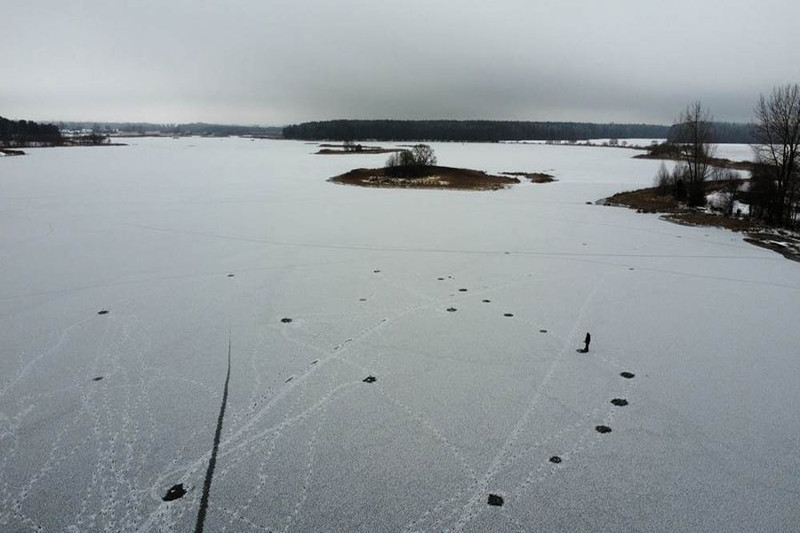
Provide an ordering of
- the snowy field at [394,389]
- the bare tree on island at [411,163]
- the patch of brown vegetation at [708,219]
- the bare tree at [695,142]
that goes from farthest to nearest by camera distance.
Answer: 1. the bare tree on island at [411,163]
2. the bare tree at [695,142]
3. the patch of brown vegetation at [708,219]
4. the snowy field at [394,389]

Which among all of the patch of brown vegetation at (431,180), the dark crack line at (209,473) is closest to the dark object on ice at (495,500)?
the dark crack line at (209,473)

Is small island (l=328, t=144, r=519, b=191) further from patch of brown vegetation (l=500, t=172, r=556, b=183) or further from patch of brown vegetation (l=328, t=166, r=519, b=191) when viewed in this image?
patch of brown vegetation (l=500, t=172, r=556, b=183)

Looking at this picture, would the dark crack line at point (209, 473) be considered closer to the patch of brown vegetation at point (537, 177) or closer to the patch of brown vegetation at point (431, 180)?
the patch of brown vegetation at point (431, 180)

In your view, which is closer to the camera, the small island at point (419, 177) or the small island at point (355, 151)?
the small island at point (419, 177)

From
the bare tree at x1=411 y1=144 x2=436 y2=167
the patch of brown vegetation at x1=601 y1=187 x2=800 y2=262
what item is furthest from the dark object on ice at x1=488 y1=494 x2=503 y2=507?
the bare tree at x1=411 y1=144 x2=436 y2=167

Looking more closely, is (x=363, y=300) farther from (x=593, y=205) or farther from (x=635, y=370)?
(x=593, y=205)
